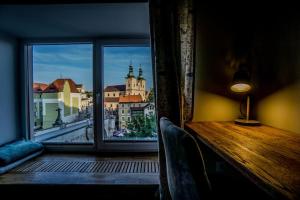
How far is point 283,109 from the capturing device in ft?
5.30

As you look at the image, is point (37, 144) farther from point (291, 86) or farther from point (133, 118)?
point (291, 86)

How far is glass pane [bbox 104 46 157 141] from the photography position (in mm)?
3268

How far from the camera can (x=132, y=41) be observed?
3184mm

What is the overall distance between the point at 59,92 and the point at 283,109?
292 centimetres

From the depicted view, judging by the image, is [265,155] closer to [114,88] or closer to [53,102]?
[114,88]

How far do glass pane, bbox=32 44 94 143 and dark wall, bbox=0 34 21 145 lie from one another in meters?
0.25

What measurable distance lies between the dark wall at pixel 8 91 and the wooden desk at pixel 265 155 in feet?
8.81

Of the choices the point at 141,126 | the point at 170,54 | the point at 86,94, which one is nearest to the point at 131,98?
the point at 141,126

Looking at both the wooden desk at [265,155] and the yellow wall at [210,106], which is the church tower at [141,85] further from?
the wooden desk at [265,155]

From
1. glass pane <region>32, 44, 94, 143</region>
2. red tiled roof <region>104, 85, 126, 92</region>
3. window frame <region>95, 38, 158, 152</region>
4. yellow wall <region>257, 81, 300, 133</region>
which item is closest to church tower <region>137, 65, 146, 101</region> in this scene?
red tiled roof <region>104, 85, 126, 92</region>

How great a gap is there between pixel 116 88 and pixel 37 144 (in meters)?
1.38

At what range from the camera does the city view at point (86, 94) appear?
327 cm

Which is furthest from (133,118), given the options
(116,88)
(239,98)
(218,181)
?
(218,181)

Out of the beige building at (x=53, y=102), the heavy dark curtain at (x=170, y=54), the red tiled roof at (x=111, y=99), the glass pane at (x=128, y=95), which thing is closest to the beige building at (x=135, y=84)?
the glass pane at (x=128, y=95)
